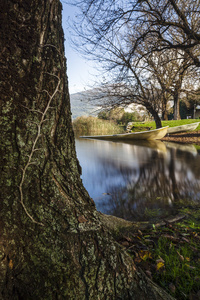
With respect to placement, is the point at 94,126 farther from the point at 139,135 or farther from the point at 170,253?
the point at 170,253

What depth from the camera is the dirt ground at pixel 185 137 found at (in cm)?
1442

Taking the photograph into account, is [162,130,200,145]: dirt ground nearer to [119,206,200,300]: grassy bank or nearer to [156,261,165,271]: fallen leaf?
[119,206,200,300]: grassy bank

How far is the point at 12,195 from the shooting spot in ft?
3.67

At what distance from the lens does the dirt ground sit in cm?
1442

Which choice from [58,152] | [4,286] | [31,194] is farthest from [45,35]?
[4,286]

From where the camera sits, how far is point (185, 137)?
50.8ft

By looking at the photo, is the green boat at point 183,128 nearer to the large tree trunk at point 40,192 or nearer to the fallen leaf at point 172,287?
the fallen leaf at point 172,287

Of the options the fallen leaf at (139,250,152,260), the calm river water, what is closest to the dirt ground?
the calm river water

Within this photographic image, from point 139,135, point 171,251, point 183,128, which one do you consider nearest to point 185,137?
point 183,128

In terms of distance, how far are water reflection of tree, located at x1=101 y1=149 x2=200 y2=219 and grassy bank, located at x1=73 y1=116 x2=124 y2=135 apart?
684 inches

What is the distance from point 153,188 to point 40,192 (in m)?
4.16

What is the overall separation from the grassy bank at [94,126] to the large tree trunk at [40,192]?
23.3 meters

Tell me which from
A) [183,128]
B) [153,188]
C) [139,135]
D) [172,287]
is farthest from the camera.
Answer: [183,128]

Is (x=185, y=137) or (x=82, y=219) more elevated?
(x=82, y=219)
